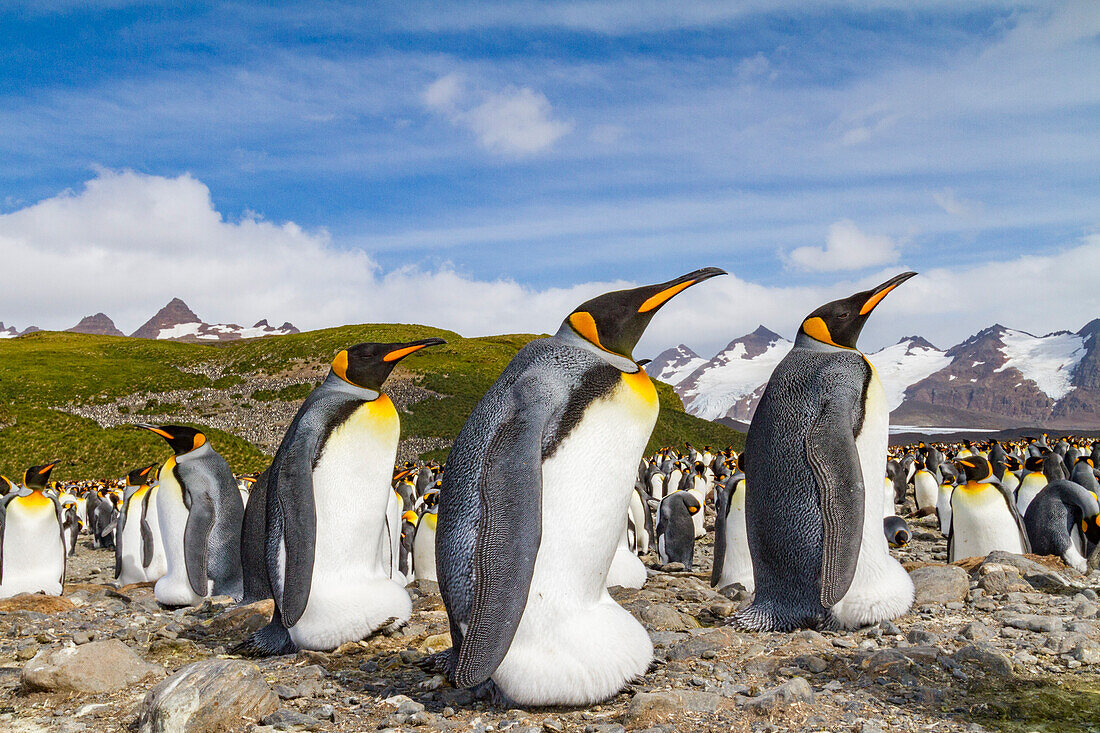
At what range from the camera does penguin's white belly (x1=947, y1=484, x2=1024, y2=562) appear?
22.9ft

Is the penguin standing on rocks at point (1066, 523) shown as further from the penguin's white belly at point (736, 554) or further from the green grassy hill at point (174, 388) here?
the green grassy hill at point (174, 388)

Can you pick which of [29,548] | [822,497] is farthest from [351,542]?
[29,548]

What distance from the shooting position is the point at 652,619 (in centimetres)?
411

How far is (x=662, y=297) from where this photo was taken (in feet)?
10.6

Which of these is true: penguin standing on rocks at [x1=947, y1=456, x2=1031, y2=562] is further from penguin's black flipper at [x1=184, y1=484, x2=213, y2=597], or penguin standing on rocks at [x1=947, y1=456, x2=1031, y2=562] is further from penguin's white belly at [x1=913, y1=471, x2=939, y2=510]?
penguin's white belly at [x1=913, y1=471, x2=939, y2=510]

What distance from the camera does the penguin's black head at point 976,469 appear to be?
735 cm

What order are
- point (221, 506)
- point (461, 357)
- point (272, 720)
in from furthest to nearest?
point (461, 357)
point (221, 506)
point (272, 720)

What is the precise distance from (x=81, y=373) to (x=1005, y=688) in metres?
50.5

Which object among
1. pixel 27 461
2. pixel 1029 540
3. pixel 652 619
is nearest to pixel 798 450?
pixel 652 619

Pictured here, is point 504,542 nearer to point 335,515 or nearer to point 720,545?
point 335,515

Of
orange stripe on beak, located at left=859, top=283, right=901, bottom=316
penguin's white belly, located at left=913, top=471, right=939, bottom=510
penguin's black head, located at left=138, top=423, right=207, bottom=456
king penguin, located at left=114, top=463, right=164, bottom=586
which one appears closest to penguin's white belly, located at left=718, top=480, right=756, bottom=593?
orange stripe on beak, located at left=859, top=283, right=901, bottom=316

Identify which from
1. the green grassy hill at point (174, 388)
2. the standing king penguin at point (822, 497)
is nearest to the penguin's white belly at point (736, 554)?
the standing king penguin at point (822, 497)

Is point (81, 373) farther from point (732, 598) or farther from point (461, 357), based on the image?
point (732, 598)

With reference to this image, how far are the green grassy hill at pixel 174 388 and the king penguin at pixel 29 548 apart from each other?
1741 cm
